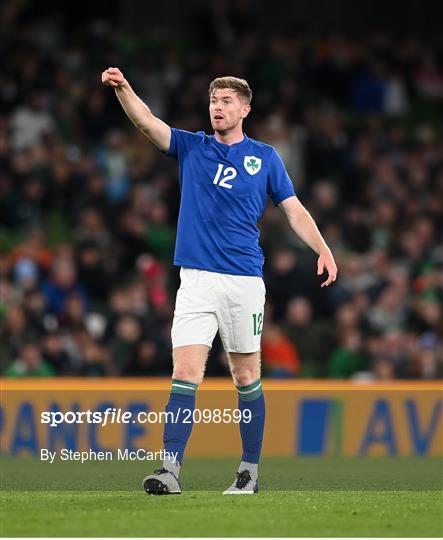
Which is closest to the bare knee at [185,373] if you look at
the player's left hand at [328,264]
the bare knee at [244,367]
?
the bare knee at [244,367]

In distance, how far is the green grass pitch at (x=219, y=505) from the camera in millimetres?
7137

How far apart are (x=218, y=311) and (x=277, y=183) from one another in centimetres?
86

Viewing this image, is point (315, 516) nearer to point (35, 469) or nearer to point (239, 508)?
point (239, 508)

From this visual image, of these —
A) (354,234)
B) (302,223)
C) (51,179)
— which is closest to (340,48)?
(354,234)

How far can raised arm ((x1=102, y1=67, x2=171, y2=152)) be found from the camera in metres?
8.36

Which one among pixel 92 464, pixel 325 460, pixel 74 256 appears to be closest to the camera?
pixel 92 464

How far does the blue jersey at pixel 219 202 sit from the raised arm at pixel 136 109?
0.30ft

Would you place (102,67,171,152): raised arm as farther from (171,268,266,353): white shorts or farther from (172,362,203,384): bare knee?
(172,362,203,384): bare knee

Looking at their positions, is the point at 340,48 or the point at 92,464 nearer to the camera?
the point at 92,464

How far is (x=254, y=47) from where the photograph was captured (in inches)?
869

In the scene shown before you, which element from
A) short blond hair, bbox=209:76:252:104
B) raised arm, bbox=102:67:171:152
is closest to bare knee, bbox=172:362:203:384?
raised arm, bbox=102:67:171:152

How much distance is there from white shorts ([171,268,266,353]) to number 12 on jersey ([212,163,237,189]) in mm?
517

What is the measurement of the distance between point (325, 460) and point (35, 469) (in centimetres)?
296

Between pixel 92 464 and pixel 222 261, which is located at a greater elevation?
pixel 222 261
